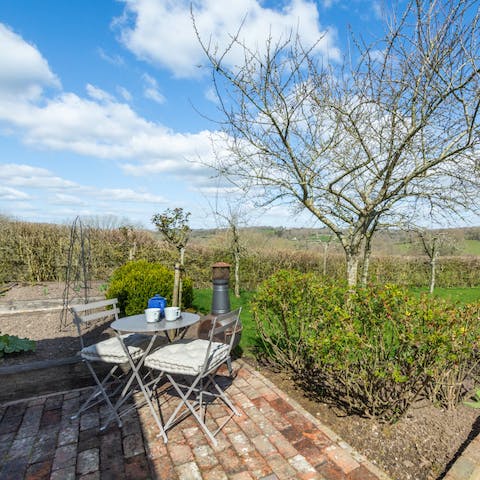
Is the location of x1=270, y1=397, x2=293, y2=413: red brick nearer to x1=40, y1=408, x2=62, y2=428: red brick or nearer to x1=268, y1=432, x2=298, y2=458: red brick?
x1=268, y1=432, x2=298, y2=458: red brick

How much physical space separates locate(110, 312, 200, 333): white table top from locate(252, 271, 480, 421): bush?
4.02 ft

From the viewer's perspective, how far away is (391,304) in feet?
8.11

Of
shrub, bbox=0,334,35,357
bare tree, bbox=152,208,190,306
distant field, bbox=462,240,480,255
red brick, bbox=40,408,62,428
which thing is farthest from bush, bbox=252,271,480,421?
distant field, bbox=462,240,480,255

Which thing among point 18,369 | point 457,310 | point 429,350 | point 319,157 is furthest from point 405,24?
point 18,369

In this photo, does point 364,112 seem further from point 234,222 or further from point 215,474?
point 234,222

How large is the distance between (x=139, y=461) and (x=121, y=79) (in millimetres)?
5822

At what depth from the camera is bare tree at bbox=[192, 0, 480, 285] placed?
3.16 meters

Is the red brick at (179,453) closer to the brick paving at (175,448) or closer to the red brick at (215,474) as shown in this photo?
the brick paving at (175,448)

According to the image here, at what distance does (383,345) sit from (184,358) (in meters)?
1.75

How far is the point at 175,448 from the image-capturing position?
2.28 m

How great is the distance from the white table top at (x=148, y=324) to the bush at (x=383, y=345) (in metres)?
1.22

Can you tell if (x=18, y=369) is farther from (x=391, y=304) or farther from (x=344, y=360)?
(x=391, y=304)

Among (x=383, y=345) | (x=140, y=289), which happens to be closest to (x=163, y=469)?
(x=383, y=345)

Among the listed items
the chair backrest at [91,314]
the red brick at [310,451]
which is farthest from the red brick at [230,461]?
the chair backrest at [91,314]
